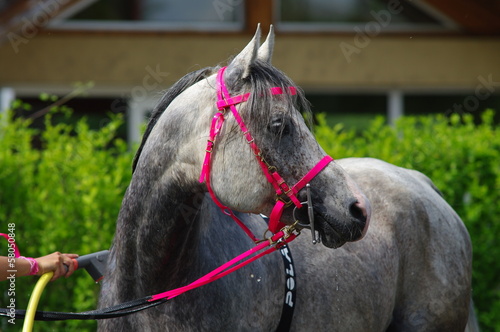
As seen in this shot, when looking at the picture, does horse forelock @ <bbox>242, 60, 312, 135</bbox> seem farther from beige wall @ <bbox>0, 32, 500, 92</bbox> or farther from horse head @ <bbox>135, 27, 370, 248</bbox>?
beige wall @ <bbox>0, 32, 500, 92</bbox>

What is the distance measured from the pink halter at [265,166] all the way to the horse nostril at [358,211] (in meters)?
0.18

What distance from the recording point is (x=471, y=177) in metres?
5.60

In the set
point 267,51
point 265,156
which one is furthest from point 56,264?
point 267,51

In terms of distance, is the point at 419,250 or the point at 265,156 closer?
the point at 265,156

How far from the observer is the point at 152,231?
9.29 ft

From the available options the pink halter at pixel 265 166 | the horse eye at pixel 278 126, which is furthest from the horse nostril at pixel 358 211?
the horse eye at pixel 278 126

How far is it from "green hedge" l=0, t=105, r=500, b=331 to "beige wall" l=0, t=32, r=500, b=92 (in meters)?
3.60

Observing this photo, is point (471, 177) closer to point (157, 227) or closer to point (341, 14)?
point (157, 227)

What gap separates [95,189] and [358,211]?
2895 mm

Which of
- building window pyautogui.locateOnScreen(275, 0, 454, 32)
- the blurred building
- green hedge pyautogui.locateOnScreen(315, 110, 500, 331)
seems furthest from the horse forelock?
building window pyautogui.locateOnScreen(275, 0, 454, 32)

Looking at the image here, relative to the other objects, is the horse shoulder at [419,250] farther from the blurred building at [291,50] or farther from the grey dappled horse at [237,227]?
the blurred building at [291,50]

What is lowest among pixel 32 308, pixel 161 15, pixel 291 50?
pixel 32 308

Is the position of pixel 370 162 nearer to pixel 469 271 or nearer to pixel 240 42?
pixel 469 271

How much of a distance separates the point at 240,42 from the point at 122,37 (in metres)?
1.52
